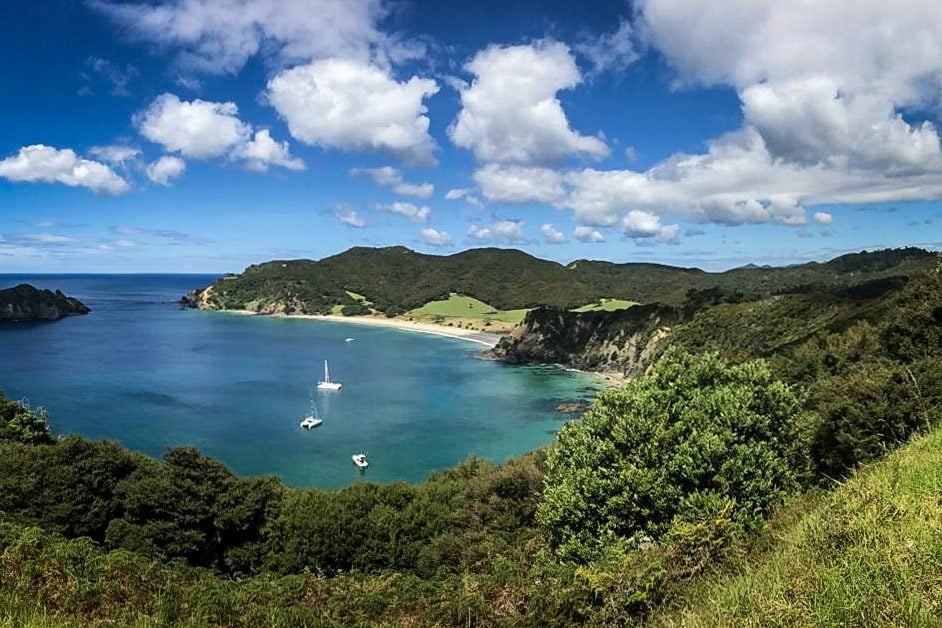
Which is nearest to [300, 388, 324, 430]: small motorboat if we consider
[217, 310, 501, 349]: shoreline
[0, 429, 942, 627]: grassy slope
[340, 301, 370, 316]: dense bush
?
[0, 429, 942, 627]: grassy slope

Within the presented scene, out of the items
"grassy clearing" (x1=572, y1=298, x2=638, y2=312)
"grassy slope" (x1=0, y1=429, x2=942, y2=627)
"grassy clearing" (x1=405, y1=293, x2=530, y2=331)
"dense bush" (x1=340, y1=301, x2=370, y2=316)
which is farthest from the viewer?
"dense bush" (x1=340, y1=301, x2=370, y2=316)

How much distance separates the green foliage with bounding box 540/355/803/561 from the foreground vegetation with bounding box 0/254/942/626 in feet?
0.17

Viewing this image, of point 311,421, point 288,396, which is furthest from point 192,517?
point 288,396

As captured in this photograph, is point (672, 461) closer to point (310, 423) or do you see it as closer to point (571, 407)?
point (310, 423)

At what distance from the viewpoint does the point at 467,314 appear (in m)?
159

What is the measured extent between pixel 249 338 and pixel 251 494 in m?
106

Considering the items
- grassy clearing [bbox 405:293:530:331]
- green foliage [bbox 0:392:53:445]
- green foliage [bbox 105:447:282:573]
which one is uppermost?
grassy clearing [bbox 405:293:530:331]

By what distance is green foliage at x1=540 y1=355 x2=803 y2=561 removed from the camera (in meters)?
12.4

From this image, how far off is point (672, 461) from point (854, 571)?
28.9 ft

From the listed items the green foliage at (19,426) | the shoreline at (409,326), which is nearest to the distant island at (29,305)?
the shoreline at (409,326)

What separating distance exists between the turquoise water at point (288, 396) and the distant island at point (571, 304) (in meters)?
8.89

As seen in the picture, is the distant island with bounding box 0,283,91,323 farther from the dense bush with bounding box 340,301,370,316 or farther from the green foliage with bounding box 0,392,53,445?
the green foliage with bounding box 0,392,53,445

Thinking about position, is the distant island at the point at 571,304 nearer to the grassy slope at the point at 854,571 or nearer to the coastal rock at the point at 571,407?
the coastal rock at the point at 571,407

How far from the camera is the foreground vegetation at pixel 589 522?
196 inches
